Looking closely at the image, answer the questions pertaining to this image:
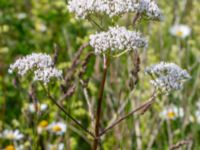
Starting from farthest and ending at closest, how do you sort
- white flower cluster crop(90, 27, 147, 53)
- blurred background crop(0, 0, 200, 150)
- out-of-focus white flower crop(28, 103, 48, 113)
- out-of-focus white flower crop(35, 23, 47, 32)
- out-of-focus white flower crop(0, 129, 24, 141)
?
out-of-focus white flower crop(35, 23, 47, 32), out-of-focus white flower crop(0, 129, 24, 141), blurred background crop(0, 0, 200, 150), out-of-focus white flower crop(28, 103, 48, 113), white flower cluster crop(90, 27, 147, 53)

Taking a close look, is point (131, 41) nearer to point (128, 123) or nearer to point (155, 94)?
point (155, 94)

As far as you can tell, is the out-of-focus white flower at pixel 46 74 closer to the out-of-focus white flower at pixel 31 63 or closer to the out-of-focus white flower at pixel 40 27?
the out-of-focus white flower at pixel 31 63

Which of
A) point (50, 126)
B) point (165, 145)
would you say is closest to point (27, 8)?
point (50, 126)

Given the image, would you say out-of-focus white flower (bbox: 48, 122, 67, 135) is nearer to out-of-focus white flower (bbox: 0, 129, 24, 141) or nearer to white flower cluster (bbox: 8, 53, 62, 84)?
out-of-focus white flower (bbox: 0, 129, 24, 141)

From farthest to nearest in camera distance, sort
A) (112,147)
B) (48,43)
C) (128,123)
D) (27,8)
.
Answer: (27,8) → (48,43) → (112,147) → (128,123)

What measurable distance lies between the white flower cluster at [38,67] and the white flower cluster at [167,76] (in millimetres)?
313

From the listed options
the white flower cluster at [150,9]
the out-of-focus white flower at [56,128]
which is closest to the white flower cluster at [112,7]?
the white flower cluster at [150,9]

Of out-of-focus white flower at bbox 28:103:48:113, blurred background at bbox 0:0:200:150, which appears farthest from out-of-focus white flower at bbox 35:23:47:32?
out-of-focus white flower at bbox 28:103:48:113

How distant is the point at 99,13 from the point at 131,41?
14 cm

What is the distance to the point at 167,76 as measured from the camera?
165 centimetres

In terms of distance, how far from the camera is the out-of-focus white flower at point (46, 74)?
5.16 ft

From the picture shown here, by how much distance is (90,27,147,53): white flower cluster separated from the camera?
153 centimetres

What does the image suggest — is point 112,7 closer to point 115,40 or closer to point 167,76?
point 115,40

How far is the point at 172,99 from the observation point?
3463mm
